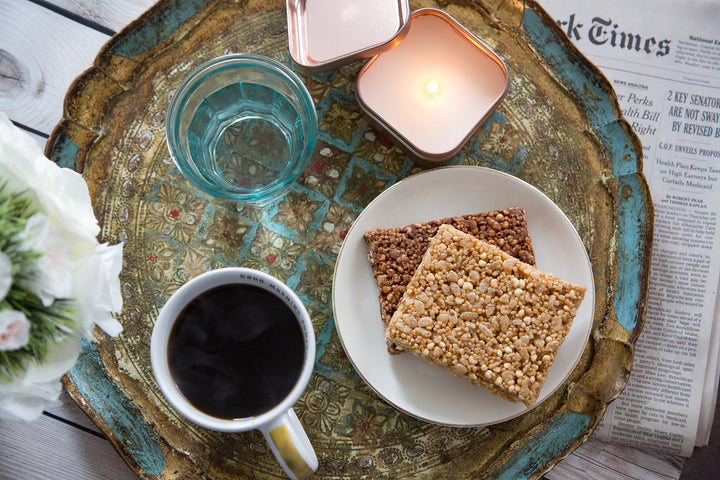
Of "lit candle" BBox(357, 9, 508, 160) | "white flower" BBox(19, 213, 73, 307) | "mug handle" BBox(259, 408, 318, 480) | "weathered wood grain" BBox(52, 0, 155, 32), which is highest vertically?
"weathered wood grain" BBox(52, 0, 155, 32)

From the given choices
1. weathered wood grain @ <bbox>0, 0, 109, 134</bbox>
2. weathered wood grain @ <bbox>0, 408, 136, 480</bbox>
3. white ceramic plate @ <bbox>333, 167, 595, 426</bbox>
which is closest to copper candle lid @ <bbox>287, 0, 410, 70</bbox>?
white ceramic plate @ <bbox>333, 167, 595, 426</bbox>

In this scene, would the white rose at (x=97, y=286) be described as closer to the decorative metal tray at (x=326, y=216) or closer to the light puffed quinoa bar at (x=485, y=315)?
the decorative metal tray at (x=326, y=216)

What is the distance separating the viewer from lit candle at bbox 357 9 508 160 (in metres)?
1.11

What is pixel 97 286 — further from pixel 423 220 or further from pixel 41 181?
pixel 423 220

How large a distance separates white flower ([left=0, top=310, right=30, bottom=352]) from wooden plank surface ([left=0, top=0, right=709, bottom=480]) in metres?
0.65

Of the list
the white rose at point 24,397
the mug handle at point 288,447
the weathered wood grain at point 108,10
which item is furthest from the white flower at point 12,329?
the weathered wood grain at point 108,10

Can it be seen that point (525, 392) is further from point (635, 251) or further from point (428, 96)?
point (428, 96)

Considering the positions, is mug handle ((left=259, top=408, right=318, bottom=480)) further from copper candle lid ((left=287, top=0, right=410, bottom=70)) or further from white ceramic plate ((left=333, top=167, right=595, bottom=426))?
copper candle lid ((left=287, top=0, right=410, bottom=70))

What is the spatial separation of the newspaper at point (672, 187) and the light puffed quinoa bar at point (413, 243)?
410 millimetres

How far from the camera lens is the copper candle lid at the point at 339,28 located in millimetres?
1041

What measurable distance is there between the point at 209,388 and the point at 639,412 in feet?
3.08

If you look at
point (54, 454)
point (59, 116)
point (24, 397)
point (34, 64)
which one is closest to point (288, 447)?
point (24, 397)

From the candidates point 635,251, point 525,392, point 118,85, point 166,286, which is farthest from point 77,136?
point 635,251

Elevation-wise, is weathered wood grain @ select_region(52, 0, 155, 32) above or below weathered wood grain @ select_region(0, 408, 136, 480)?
above
